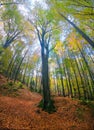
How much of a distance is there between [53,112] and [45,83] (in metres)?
2.40

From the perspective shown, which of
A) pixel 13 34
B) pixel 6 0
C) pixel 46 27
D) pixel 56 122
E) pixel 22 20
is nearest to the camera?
pixel 56 122

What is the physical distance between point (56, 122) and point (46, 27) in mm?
8262

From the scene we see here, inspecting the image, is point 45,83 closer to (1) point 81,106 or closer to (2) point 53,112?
(2) point 53,112

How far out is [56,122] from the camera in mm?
8648

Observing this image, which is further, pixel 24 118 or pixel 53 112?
pixel 53 112

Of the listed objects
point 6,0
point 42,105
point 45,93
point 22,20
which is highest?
point 22,20

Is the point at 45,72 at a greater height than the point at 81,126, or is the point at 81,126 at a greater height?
the point at 45,72

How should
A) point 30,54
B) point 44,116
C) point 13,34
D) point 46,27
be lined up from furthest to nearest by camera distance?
point 30,54
point 13,34
point 46,27
point 44,116

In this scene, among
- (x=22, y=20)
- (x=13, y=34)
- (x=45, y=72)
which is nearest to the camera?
(x=45, y=72)

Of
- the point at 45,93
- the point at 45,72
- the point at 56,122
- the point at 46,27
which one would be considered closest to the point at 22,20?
the point at 46,27

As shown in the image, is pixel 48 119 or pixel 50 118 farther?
pixel 50 118

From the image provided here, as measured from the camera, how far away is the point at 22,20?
15.8 m

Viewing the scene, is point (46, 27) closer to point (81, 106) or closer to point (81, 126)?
point (81, 106)

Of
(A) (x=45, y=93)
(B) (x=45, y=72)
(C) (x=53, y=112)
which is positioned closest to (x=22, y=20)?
(B) (x=45, y=72)
